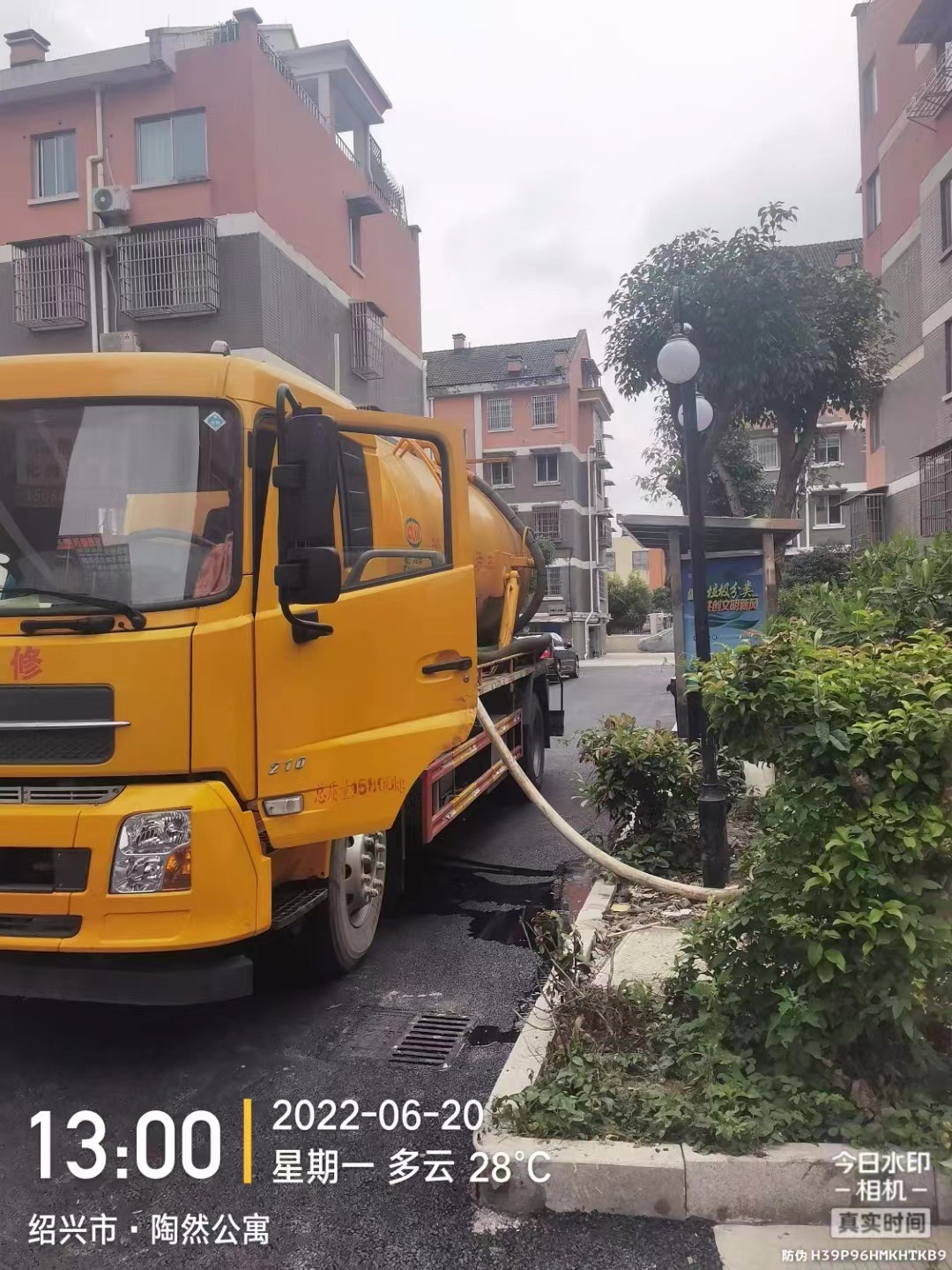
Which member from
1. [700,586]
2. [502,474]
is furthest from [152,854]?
[502,474]

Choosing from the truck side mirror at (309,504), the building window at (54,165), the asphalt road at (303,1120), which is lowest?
the asphalt road at (303,1120)

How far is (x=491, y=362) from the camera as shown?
46062 mm

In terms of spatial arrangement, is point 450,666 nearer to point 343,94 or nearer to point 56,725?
point 56,725

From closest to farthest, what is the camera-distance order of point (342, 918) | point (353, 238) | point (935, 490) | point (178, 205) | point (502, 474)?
point (342, 918) < point (178, 205) < point (935, 490) < point (353, 238) < point (502, 474)

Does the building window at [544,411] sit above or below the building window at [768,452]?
above

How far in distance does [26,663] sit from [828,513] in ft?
140

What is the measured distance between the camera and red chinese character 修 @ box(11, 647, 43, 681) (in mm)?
3404

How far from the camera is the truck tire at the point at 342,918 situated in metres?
4.41

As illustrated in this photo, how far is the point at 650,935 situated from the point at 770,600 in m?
5.97

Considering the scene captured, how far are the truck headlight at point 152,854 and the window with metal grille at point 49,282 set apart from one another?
15.2 metres

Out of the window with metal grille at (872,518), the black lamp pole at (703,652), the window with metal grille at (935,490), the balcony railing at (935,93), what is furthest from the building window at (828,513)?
the black lamp pole at (703,652)

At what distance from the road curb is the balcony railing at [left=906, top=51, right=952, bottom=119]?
716 inches

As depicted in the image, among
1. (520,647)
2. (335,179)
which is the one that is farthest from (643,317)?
(520,647)

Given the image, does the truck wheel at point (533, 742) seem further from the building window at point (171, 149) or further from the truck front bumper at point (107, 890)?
the building window at point (171, 149)
